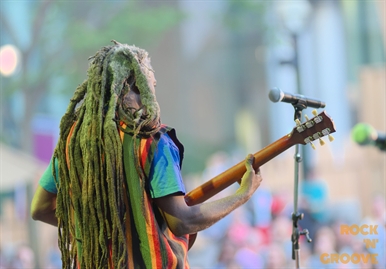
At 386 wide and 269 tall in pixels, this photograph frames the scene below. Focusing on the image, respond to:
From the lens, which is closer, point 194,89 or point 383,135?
point 383,135

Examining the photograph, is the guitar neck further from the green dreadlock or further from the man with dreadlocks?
the green dreadlock

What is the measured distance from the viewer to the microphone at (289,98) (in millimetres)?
2414

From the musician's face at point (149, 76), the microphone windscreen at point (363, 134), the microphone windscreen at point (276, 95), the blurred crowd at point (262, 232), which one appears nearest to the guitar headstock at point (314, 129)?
the microphone windscreen at point (276, 95)

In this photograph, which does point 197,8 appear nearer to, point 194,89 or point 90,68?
point 194,89

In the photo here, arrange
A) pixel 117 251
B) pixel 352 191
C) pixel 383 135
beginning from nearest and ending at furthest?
pixel 117 251 → pixel 383 135 → pixel 352 191

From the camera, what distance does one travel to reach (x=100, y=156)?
1.82m

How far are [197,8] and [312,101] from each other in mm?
5664

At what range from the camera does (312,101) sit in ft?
8.34

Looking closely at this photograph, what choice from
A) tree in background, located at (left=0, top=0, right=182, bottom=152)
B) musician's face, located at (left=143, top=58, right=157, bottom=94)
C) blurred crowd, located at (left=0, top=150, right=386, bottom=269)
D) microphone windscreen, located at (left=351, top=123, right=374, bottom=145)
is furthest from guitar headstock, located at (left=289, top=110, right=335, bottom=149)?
tree in background, located at (left=0, top=0, right=182, bottom=152)

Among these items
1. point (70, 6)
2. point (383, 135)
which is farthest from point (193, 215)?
point (70, 6)

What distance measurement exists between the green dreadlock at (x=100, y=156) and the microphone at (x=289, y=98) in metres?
0.69

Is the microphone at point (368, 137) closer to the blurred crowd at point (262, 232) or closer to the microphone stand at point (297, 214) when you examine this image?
the microphone stand at point (297, 214)

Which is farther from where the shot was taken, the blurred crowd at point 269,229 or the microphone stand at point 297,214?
the blurred crowd at point 269,229

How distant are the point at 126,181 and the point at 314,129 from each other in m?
0.76
